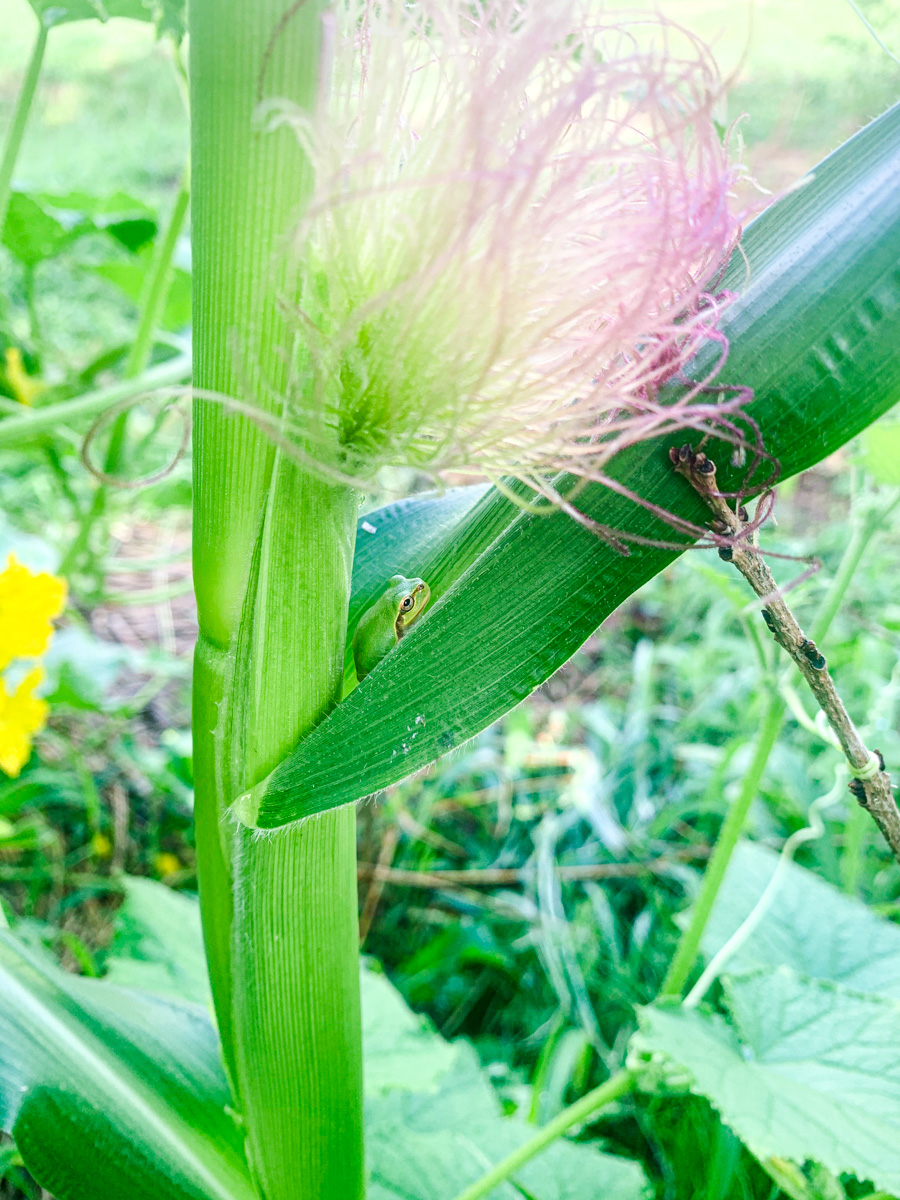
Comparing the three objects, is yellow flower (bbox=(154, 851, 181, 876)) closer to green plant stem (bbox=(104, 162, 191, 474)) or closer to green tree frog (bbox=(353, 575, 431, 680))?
green plant stem (bbox=(104, 162, 191, 474))

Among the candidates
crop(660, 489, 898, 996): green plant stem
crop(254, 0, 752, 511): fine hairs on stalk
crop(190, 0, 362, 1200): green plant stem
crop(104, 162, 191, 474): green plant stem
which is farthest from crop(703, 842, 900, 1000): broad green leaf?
crop(104, 162, 191, 474): green plant stem

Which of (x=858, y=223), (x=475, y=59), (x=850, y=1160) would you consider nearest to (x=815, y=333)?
(x=858, y=223)

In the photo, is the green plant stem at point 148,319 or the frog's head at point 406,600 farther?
the green plant stem at point 148,319

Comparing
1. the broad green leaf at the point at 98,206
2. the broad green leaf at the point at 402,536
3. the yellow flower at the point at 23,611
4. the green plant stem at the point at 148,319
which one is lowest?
the broad green leaf at the point at 402,536

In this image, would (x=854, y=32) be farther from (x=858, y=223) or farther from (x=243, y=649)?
(x=243, y=649)

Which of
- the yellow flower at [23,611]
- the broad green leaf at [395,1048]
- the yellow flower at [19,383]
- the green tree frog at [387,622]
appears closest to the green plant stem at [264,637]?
the green tree frog at [387,622]

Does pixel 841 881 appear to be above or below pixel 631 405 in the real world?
below

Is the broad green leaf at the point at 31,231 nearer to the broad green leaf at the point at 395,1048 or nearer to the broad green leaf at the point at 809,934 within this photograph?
the broad green leaf at the point at 395,1048
